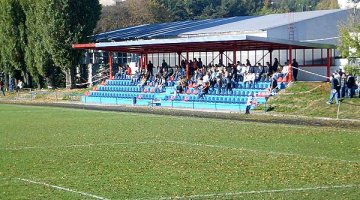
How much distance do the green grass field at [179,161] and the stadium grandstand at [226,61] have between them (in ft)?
47.3

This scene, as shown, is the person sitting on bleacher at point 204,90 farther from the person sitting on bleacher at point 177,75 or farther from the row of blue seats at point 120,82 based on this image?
the row of blue seats at point 120,82

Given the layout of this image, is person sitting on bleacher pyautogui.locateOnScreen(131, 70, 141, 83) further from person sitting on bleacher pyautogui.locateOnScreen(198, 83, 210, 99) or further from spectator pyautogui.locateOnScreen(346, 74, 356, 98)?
spectator pyautogui.locateOnScreen(346, 74, 356, 98)

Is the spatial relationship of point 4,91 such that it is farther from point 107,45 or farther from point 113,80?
point 107,45

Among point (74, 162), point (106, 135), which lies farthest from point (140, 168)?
point (106, 135)

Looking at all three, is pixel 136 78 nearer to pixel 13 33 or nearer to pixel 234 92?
pixel 234 92

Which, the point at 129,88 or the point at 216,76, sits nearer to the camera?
the point at 216,76

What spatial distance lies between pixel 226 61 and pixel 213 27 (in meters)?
5.41

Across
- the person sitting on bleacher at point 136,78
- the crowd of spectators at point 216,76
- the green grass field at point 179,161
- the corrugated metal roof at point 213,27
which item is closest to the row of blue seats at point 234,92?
the crowd of spectators at point 216,76

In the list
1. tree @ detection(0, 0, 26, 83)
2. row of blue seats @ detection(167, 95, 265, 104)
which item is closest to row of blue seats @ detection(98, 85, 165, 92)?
row of blue seats @ detection(167, 95, 265, 104)

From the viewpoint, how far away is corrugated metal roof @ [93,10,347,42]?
60.0 meters

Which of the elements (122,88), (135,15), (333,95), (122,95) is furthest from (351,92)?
(135,15)

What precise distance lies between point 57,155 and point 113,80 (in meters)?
40.1

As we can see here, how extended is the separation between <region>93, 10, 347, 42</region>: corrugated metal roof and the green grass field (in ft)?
86.9

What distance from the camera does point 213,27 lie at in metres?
65.7
